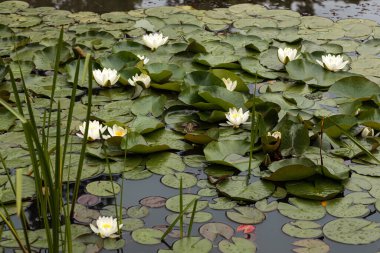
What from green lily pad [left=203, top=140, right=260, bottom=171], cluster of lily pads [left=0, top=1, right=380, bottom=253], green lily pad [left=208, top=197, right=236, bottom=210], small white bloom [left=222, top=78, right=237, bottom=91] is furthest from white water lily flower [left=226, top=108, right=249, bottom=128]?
green lily pad [left=208, top=197, right=236, bottom=210]

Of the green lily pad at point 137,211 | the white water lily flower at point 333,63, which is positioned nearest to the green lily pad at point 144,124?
the green lily pad at point 137,211

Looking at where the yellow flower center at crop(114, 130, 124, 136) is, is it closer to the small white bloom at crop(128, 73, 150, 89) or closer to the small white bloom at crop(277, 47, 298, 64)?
the small white bloom at crop(128, 73, 150, 89)

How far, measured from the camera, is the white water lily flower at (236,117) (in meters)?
2.83

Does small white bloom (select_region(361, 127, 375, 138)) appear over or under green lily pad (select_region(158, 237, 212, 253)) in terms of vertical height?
over

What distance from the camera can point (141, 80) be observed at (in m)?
A: 3.20

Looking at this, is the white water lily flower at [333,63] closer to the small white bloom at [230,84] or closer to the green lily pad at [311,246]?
the small white bloom at [230,84]

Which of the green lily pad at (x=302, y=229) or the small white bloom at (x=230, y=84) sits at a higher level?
the small white bloom at (x=230, y=84)

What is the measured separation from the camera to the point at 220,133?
2832 mm

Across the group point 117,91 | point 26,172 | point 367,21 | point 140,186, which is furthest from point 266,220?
point 367,21

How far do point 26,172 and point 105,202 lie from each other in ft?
1.26

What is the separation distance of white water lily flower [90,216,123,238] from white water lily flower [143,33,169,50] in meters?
1.64

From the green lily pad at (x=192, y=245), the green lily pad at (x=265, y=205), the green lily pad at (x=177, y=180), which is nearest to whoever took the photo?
the green lily pad at (x=192, y=245)

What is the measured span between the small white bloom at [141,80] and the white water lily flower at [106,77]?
78mm

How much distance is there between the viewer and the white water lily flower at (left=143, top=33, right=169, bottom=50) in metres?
3.64
